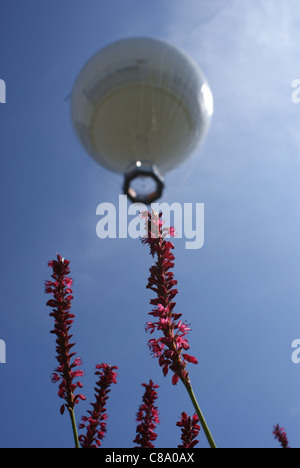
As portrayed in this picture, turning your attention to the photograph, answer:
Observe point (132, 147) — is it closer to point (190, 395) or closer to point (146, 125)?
point (146, 125)

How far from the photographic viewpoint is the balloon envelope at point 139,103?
248 inches

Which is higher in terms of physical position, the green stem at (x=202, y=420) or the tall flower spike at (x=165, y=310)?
the tall flower spike at (x=165, y=310)

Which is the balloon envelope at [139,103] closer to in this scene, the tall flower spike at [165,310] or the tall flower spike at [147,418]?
the tall flower spike at [165,310]

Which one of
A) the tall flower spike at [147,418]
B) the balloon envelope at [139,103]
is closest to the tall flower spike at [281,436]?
the tall flower spike at [147,418]

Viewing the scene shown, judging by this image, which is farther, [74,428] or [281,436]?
[281,436]

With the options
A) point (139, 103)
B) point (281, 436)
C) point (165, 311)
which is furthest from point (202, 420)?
point (281, 436)

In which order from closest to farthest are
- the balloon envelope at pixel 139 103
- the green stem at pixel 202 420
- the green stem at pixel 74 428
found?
1. the green stem at pixel 202 420
2. the green stem at pixel 74 428
3. the balloon envelope at pixel 139 103

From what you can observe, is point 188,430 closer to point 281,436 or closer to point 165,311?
point 165,311

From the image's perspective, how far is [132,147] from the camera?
6.73 m

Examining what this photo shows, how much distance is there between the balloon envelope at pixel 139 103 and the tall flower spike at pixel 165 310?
1.50 meters

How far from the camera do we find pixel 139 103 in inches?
249

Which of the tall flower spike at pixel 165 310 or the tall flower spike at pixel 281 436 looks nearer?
the tall flower spike at pixel 165 310

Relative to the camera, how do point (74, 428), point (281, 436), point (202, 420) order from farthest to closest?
point (281, 436), point (74, 428), point (202, 420)

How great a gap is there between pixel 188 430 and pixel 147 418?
114cm
